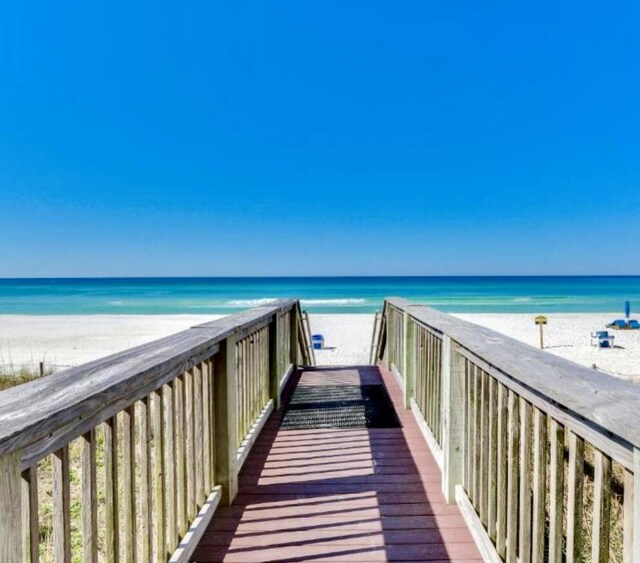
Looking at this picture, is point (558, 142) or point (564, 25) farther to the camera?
point (558, 142)

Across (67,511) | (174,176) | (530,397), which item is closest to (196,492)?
(67,511)

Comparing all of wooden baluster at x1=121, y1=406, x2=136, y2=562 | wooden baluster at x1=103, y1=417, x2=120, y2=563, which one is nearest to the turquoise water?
wooden baluster at x1=121, y1=406, x2=136, y2=562

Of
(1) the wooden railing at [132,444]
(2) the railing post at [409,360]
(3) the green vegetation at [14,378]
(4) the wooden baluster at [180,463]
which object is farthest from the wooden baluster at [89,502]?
(3) the green vegetation at [14,378]

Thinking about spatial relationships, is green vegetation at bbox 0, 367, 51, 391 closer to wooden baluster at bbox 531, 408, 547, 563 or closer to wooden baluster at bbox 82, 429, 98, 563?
wooden baluster at bbox 82, 429, 98, 563

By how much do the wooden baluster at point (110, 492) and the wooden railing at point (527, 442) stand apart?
1309 mm

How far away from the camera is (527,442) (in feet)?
4.96

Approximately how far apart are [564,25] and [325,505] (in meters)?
20.7

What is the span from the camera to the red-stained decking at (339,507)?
195cm

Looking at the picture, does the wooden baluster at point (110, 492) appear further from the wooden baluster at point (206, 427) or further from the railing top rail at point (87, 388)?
the wooden baluster at point (206, 427)

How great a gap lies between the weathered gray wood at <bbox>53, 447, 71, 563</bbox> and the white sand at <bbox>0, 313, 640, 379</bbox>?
9.01 m

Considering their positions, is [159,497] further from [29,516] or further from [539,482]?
[539,482]

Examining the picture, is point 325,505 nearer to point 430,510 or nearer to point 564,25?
point 430,510

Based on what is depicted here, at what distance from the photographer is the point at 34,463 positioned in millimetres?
892

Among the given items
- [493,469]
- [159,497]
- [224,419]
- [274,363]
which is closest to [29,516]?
[159,497]
